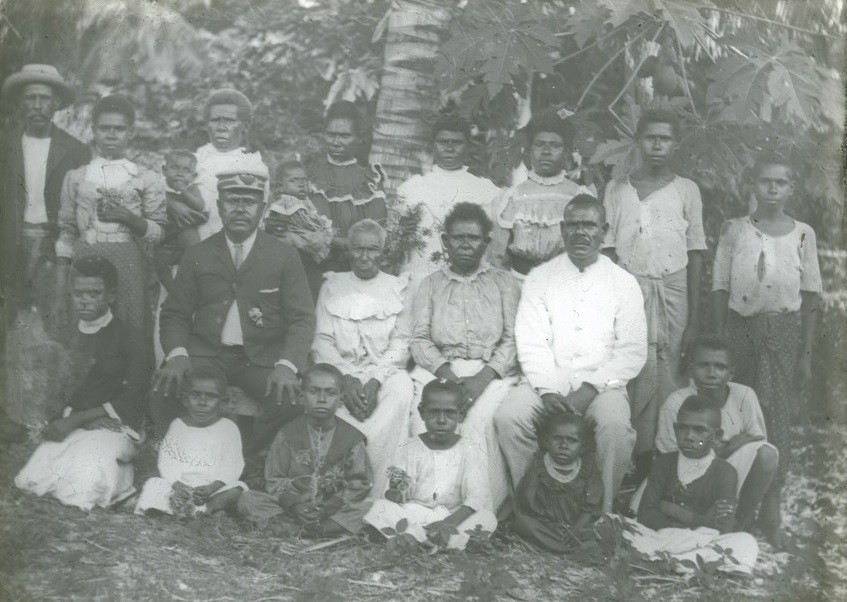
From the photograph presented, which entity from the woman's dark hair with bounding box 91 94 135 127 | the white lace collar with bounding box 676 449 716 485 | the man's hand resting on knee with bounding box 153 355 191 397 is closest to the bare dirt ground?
the man's hand resting on knee with bounding box 153 355 191 397

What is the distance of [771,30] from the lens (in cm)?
532

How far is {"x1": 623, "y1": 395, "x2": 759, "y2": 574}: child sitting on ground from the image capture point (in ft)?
16.5

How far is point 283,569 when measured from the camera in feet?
16.3

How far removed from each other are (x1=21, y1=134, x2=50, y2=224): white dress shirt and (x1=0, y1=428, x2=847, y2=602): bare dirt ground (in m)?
1.35

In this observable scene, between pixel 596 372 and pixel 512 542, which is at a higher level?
pixel 596 372

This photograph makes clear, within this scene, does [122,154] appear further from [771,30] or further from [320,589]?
[771,30]

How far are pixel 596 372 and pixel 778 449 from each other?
103cm

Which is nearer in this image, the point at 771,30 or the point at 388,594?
A: the point at 388,594

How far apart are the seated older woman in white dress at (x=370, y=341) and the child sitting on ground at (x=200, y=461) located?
0.55m

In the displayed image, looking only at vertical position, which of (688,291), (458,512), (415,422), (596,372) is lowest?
(458,512)

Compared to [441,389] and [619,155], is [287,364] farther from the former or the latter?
[619,155]

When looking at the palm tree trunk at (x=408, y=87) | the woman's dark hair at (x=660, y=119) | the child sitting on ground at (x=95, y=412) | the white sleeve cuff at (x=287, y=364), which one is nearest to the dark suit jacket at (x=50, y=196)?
the child sitting on ground at (x=95, y=412)

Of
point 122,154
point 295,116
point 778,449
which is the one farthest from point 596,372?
point 122,154

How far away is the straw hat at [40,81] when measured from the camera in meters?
5.27
